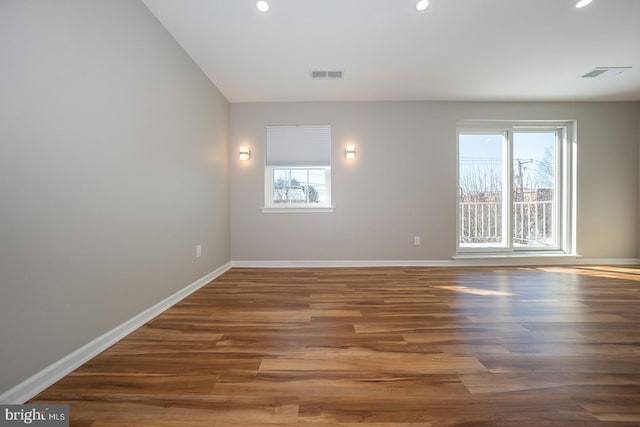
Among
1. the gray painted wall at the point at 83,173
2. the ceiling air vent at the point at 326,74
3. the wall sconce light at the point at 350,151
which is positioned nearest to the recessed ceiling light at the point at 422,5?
the ceiling air vent at the point at 326,74

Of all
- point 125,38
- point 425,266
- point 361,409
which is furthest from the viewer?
point 425,266

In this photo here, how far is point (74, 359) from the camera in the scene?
140 cm

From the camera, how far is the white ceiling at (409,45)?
2141mm

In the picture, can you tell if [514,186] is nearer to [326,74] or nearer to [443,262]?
[443,262]

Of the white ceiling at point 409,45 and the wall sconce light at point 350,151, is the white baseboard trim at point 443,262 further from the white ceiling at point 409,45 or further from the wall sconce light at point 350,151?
the white ceiling at point 409,45

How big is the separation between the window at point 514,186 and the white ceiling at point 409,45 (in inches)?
24.7

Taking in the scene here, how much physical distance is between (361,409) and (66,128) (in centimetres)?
202

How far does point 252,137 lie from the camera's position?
3951mm

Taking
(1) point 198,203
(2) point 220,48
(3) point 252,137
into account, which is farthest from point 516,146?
(1) point 198,203

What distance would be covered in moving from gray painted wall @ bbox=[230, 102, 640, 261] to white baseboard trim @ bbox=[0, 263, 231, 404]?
1941mm

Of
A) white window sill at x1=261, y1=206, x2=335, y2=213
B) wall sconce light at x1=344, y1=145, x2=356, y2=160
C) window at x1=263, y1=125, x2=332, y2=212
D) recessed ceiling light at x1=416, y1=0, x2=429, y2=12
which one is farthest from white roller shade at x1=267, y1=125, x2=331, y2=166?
recessed ceiling light at x1=416, y1=0, x2=429, y2=12

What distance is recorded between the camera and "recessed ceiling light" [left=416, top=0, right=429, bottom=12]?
2045 mm

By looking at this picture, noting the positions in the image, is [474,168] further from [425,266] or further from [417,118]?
[425,266]

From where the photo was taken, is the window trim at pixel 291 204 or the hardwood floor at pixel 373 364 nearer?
the hardwood floor at pixel 373 364
